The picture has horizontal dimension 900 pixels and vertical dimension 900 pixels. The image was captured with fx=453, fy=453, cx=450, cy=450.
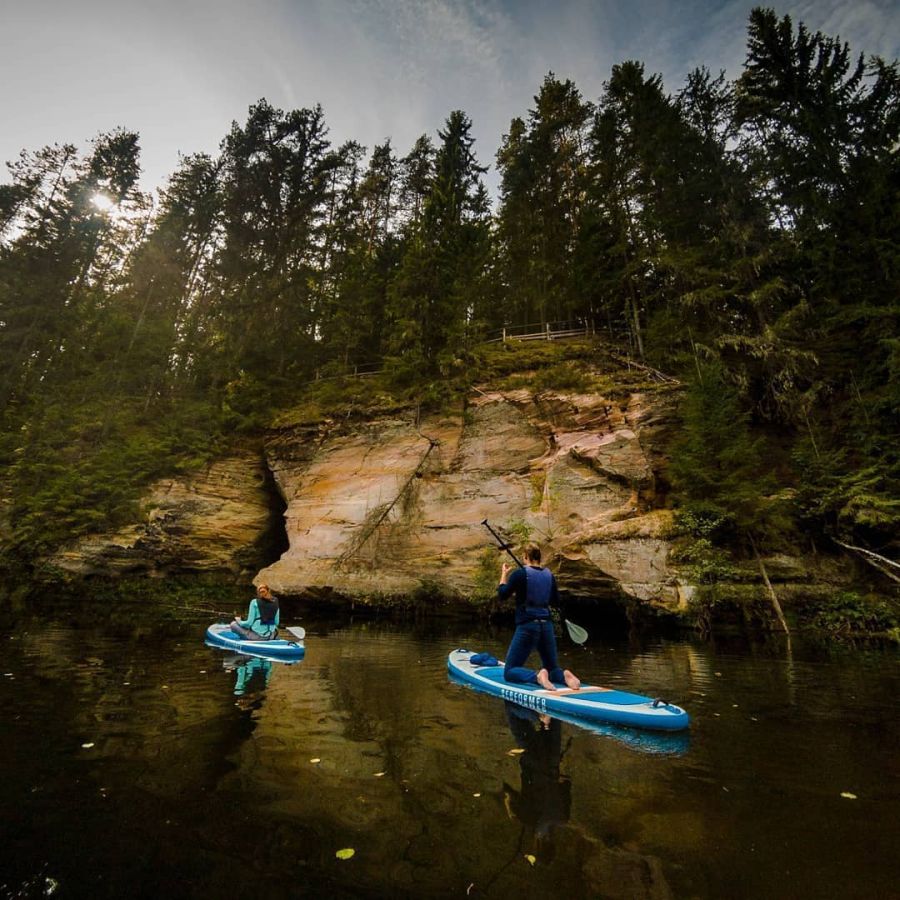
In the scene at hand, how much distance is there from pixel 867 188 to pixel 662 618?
62.3ft

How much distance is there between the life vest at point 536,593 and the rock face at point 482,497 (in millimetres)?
9432

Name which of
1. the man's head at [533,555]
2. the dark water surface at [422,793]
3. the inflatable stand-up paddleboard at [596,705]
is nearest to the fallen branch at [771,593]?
the dark water surface at [422,793]

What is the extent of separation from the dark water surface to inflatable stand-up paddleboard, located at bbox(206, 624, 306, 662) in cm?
172

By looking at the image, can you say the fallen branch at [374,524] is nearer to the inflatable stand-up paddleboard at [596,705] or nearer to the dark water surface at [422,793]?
the dark water surface at [422,793]

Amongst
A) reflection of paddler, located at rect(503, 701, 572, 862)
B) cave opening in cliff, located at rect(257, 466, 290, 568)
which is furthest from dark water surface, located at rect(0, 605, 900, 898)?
cave opening in cliff, located at rect(257, 466, 290, 568)

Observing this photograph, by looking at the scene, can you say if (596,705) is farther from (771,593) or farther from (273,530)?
(273,530)

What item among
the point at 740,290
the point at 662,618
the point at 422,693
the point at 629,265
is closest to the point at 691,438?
the point at 662,618

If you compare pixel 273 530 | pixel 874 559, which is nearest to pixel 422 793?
pixel 874 559

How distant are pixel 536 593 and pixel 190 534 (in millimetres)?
18898

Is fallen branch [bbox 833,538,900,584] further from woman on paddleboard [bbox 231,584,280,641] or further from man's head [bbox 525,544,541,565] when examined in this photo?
woman on paddleboard [bbox 231,584,280,641]

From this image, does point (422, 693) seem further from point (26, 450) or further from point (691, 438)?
point (26, 450)

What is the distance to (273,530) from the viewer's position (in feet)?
75.1

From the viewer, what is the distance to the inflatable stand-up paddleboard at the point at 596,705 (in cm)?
527

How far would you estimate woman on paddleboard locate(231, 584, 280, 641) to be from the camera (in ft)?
32.9
